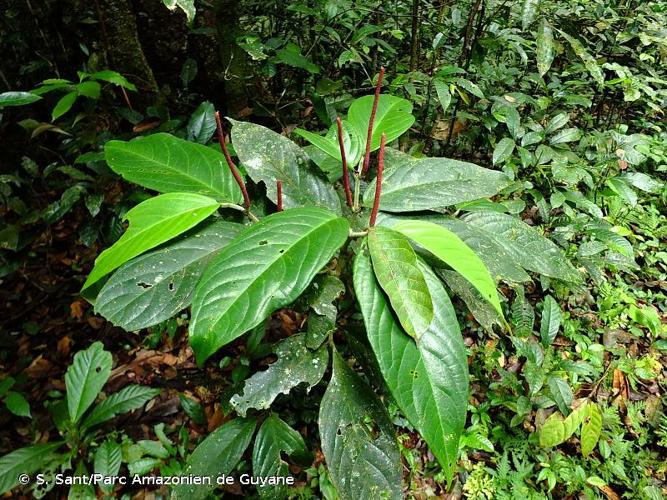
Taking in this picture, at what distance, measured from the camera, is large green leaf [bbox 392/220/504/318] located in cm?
70

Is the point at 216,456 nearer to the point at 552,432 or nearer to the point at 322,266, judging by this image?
the point at 322,266

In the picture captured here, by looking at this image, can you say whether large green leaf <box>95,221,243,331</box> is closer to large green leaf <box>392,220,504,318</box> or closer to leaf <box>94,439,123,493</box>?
large green leaf <box>392,220,504,318</box>

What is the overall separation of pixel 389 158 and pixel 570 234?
4.21 feet

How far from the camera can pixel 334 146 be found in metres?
0.96

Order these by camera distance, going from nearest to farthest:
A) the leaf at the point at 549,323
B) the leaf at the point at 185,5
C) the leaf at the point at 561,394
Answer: the leaf at the point at 185,5
the leaf at the point at 561,394
the leaf at the point at 549,323

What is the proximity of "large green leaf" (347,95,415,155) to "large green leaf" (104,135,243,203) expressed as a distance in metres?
0.34

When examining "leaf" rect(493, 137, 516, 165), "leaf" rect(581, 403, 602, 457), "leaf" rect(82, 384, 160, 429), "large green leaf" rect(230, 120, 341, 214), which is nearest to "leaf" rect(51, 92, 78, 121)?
"large green leaf" rect(230, 120, 341, 214)

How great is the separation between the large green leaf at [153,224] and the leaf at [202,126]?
63 cm

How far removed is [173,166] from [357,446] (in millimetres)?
760

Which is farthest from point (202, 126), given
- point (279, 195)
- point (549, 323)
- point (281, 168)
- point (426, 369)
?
point (549, 323)

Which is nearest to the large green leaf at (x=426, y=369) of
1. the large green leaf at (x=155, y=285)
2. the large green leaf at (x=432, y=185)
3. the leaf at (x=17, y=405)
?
the large green leaf at (x=432, y=185)

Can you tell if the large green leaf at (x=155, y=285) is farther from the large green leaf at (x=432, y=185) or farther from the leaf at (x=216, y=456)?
the leaf at (x=216, y=456)

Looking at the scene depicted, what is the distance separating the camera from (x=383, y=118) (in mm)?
1079

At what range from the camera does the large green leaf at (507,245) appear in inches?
36.5
